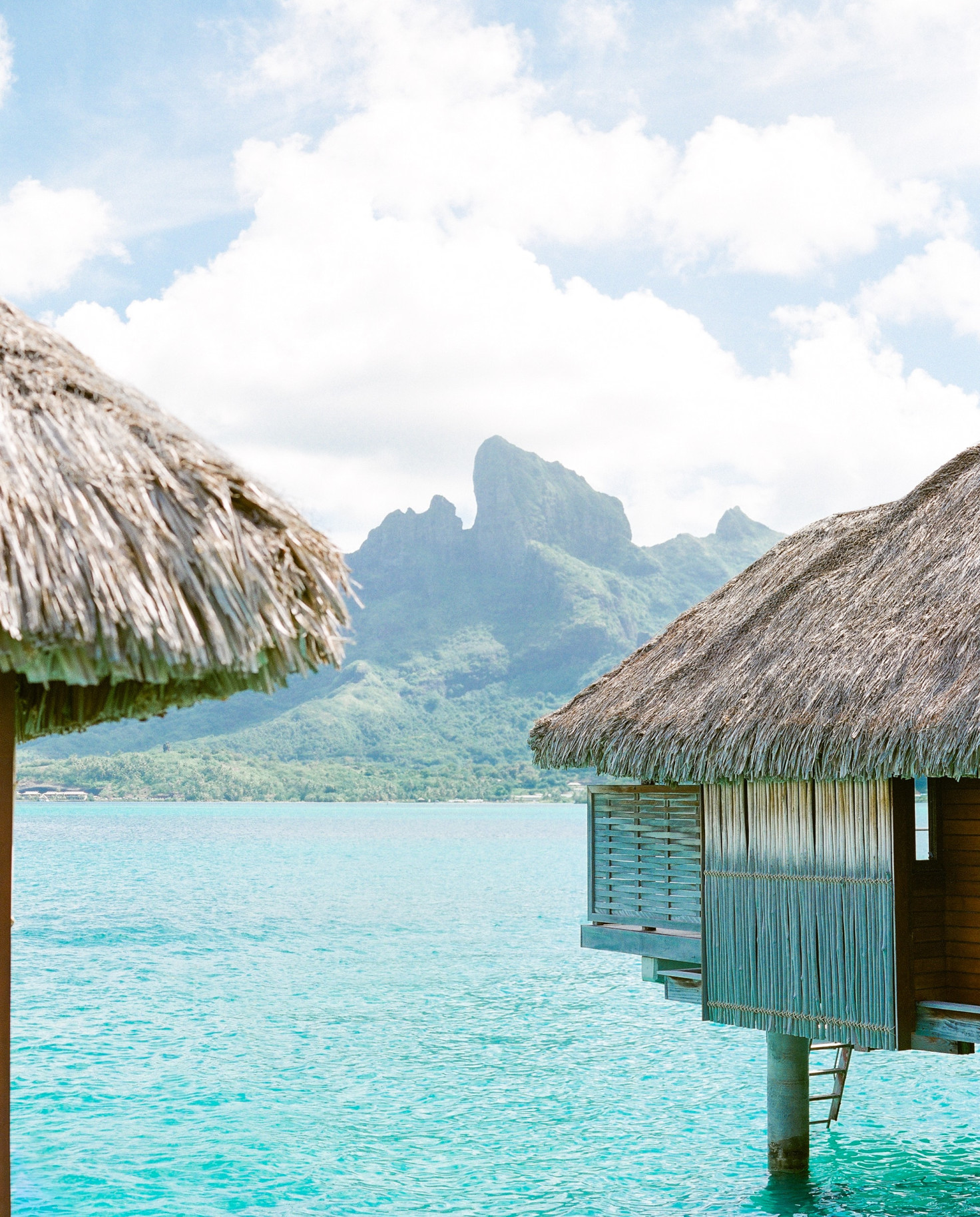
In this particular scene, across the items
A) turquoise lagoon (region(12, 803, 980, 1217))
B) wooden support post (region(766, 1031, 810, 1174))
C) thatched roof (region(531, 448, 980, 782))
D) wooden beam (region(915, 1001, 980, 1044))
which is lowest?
turquoise lagoon (region(12, 803, 980, 1217))

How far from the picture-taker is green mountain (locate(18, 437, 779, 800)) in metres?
99.5

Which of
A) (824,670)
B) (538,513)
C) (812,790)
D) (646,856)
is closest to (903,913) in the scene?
(812,790)

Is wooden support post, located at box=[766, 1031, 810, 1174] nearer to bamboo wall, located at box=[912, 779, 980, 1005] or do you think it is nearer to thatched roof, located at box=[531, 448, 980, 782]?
bamboo wall, located at box=[912, 779, 980, 1005]

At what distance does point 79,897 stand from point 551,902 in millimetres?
16813

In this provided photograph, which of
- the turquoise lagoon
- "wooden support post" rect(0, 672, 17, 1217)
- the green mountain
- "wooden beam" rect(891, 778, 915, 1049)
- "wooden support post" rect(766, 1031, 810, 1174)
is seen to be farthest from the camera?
the green mountain

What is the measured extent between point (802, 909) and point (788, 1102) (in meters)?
3.14

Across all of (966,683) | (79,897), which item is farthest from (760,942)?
(79,897)

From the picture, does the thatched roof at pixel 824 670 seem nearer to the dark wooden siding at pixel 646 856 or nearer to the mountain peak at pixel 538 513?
the dark wooden siding at pixel 646 856

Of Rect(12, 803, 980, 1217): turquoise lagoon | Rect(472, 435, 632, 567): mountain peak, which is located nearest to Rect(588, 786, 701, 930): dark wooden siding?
Rect(12, 803, 980, 1217): turquoise lagoon

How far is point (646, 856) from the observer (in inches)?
350

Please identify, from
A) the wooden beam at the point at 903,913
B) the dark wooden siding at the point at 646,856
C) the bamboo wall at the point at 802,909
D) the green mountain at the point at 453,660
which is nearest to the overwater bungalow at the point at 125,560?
the wooden beam at the point at 903,913

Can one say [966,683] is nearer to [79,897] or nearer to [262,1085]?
[262,1085]

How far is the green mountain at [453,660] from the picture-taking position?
326 ft

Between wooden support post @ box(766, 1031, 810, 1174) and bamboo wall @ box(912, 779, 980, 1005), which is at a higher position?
bamboo wall @ box(912, 779, 980, 1005)
